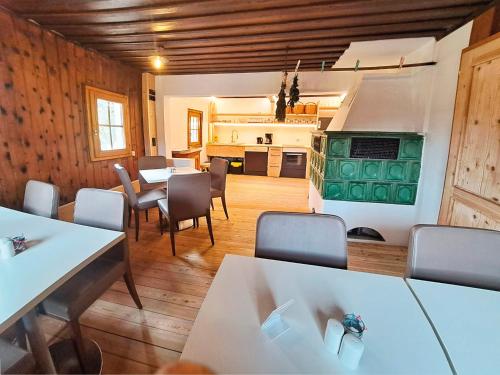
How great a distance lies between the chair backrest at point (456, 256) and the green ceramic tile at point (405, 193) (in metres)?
1.86

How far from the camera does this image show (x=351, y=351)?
0.64m

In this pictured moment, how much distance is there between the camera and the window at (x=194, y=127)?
243 inches

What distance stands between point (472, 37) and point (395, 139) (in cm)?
102

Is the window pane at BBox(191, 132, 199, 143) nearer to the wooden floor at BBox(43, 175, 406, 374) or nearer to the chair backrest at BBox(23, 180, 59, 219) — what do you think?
the wooden floor at BBox(43, 175, 406, 374)

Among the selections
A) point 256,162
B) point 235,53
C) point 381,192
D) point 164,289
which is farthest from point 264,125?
point 164,289

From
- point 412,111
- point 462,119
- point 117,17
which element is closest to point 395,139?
point 412,111

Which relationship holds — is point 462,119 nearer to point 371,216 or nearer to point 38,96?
point 371,216

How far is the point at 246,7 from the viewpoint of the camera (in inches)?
84.2

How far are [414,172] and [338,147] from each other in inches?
35.1

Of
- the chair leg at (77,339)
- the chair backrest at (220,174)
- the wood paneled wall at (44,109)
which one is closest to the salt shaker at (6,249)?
the chair leg at (77,339)

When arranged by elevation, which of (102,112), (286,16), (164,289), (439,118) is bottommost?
(164,289)

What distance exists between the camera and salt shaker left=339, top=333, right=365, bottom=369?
25.1 inches

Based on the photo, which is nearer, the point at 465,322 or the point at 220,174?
the point at 465,322

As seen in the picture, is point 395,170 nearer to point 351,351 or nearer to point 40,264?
point 351,351
